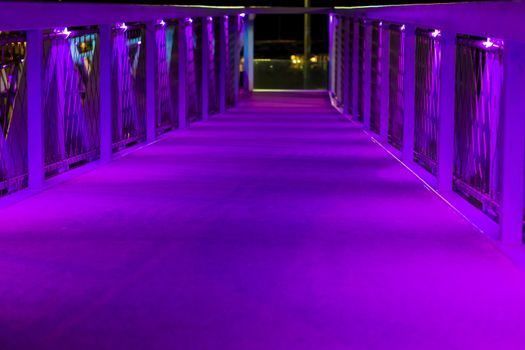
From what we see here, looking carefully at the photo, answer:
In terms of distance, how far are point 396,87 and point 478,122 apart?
5.49 m

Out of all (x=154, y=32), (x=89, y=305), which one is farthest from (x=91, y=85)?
(x=89, y=305)

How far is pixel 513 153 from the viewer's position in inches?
254

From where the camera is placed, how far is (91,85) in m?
10.8

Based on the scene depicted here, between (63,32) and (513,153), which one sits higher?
(63,32)

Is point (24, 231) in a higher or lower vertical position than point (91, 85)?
lower

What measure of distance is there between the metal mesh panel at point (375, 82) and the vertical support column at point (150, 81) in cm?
298

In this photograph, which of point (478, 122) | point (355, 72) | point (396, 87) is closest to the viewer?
point (478, 122)

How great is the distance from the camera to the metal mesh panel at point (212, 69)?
18.5 m

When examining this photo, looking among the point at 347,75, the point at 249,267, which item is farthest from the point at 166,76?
the point at 249,267

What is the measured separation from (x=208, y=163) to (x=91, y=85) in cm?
134

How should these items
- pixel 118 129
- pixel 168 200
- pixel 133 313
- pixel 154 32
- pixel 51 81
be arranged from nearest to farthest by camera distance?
pixel 133 313 → pixel 168 200 → pixel 51 81 → pixel 118 129 → pixel 154 32

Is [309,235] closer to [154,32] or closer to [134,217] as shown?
[134,217]

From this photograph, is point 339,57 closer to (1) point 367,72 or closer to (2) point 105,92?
(1) point 367,72

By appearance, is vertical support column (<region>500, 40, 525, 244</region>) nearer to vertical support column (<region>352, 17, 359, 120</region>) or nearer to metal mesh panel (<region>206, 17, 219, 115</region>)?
vertical support column (<region>352, 17, 359, 120</region>)
